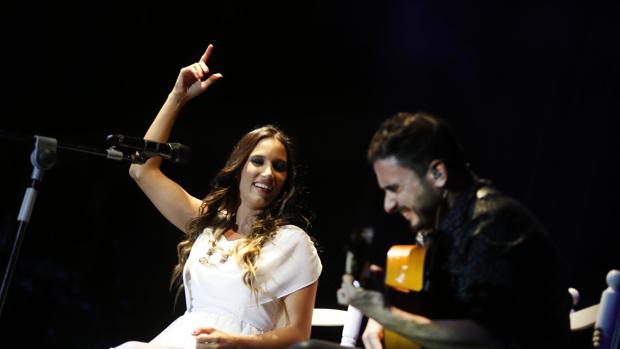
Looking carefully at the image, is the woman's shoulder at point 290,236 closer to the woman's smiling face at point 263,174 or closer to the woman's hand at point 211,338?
the woman's smiling face at point 263,174

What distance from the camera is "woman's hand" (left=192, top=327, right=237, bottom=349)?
8.43ft

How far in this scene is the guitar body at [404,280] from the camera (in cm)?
198

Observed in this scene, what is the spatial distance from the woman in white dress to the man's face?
0.97 metres

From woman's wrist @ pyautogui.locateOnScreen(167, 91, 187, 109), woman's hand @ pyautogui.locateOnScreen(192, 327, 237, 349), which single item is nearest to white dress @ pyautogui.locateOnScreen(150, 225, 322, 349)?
woman's hand @ pyautogui.locateOnScreen(192, 327, 237, 349)

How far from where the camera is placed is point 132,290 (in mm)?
4855

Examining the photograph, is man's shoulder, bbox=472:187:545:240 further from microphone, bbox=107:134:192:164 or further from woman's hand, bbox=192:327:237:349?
microphone, bbox=107:134:192:164

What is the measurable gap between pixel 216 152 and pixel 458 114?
1.69m

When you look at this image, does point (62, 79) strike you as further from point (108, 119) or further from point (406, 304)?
point (406, 304)

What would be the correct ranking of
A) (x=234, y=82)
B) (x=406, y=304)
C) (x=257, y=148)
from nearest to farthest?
(x=406, y=304), (x=257, y=148), (x=234, y=82)

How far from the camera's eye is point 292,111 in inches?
178

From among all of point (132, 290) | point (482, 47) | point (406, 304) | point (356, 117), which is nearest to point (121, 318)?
point (132, 290)

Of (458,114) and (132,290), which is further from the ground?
(458,114)

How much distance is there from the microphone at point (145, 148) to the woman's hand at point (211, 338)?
0.65m

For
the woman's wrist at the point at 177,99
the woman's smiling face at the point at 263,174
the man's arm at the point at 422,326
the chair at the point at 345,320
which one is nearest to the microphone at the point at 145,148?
the woman's smiling face at the point at 263,174
